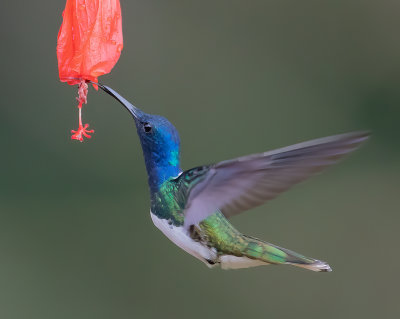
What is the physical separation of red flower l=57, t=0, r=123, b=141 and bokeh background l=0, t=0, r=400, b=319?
1.89m

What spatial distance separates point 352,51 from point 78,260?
177cm

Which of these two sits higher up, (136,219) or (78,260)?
(136,219)

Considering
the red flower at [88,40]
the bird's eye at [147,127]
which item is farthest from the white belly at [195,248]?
the red flower at [88,40]

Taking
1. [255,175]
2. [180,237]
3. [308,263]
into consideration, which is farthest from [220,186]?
[308,263]

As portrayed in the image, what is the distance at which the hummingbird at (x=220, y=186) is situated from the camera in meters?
1.17

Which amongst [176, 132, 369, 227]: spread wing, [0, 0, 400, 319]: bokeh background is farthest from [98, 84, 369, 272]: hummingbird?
[0, 0, 400, 319]: bokeh background

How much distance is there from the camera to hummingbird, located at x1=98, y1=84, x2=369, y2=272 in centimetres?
117

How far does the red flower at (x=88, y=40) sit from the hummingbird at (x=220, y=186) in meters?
0.07

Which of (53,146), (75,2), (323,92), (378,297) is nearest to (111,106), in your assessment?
(53,146)

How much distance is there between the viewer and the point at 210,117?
3428 mm

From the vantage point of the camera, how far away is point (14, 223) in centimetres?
314

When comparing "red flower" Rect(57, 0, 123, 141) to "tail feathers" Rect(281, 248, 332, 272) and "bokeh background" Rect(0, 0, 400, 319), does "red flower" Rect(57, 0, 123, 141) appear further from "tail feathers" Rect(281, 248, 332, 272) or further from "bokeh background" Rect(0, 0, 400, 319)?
"bokeh background" Rect(0, 0, 400, 319)

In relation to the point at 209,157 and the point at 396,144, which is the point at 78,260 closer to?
the point at 209,157

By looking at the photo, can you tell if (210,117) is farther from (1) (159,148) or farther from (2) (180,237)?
(2) (180,237)
